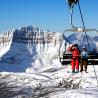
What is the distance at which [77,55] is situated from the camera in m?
22.4

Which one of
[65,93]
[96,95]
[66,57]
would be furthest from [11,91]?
[66,57]

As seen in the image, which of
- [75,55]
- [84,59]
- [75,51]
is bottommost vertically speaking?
[84,59]

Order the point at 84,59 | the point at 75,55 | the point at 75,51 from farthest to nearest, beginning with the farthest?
the point at 84,59 → the point at 75,55 → the point at 75,51

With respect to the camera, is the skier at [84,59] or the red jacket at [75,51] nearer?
the red jacket at [75,51]

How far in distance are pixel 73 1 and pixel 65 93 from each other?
66.6 inches

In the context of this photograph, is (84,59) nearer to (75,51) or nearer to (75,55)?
(75,55)

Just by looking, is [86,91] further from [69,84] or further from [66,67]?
[66,67]

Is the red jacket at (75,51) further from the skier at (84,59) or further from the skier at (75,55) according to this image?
the skier at (84,59)

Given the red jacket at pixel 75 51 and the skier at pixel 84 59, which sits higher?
the red jacket at pixel 75 51

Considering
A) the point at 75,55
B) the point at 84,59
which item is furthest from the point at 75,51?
the point at 84,59

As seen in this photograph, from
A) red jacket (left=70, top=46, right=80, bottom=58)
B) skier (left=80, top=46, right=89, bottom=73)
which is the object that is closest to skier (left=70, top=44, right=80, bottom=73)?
red jacket (left=70, top=46, right=80, bottom=58)

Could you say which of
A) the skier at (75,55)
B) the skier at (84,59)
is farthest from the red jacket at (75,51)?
the skier at (84,59)

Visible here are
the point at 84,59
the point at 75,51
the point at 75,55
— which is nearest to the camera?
the point at 75,51

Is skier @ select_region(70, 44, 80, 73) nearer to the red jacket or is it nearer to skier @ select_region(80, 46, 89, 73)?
the red jacket
